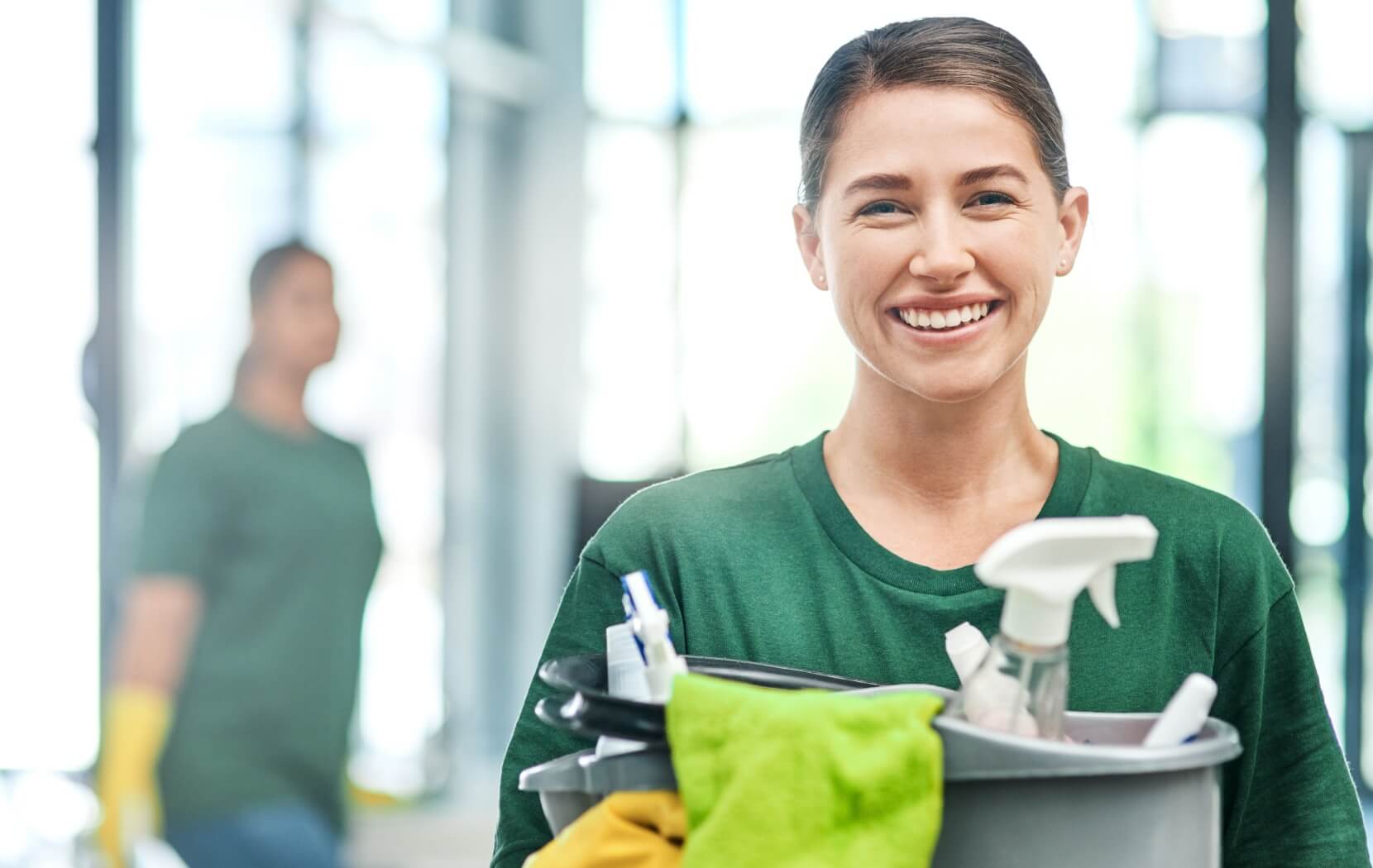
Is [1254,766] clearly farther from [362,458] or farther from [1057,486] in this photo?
[362,458]

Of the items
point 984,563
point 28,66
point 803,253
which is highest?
point 28,66

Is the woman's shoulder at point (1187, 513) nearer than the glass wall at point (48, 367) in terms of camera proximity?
Yes

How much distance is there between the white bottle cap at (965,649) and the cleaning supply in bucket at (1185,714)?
0.09 meters

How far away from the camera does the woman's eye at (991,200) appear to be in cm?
79

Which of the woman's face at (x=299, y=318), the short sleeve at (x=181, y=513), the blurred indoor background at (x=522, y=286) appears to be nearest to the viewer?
the short sleeve at (x=181, y=513)

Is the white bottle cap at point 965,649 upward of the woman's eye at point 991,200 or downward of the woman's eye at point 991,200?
downward

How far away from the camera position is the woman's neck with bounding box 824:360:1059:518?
0.86 m

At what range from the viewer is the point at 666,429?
390cm

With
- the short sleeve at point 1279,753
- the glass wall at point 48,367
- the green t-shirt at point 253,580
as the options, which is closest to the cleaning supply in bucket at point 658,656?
the short sleeve at point 1279,753

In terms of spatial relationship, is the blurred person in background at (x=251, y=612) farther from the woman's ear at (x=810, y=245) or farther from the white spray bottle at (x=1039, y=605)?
the white spray bottle at (x=1039, y=605)

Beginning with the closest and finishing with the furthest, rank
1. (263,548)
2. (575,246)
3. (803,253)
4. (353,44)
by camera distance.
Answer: (803,253) → (263,548) → (353,44) → (575,246)

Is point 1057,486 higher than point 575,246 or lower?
lower

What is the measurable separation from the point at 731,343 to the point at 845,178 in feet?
10.0

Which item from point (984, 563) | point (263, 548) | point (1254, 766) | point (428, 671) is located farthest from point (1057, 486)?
point (428, 671)
